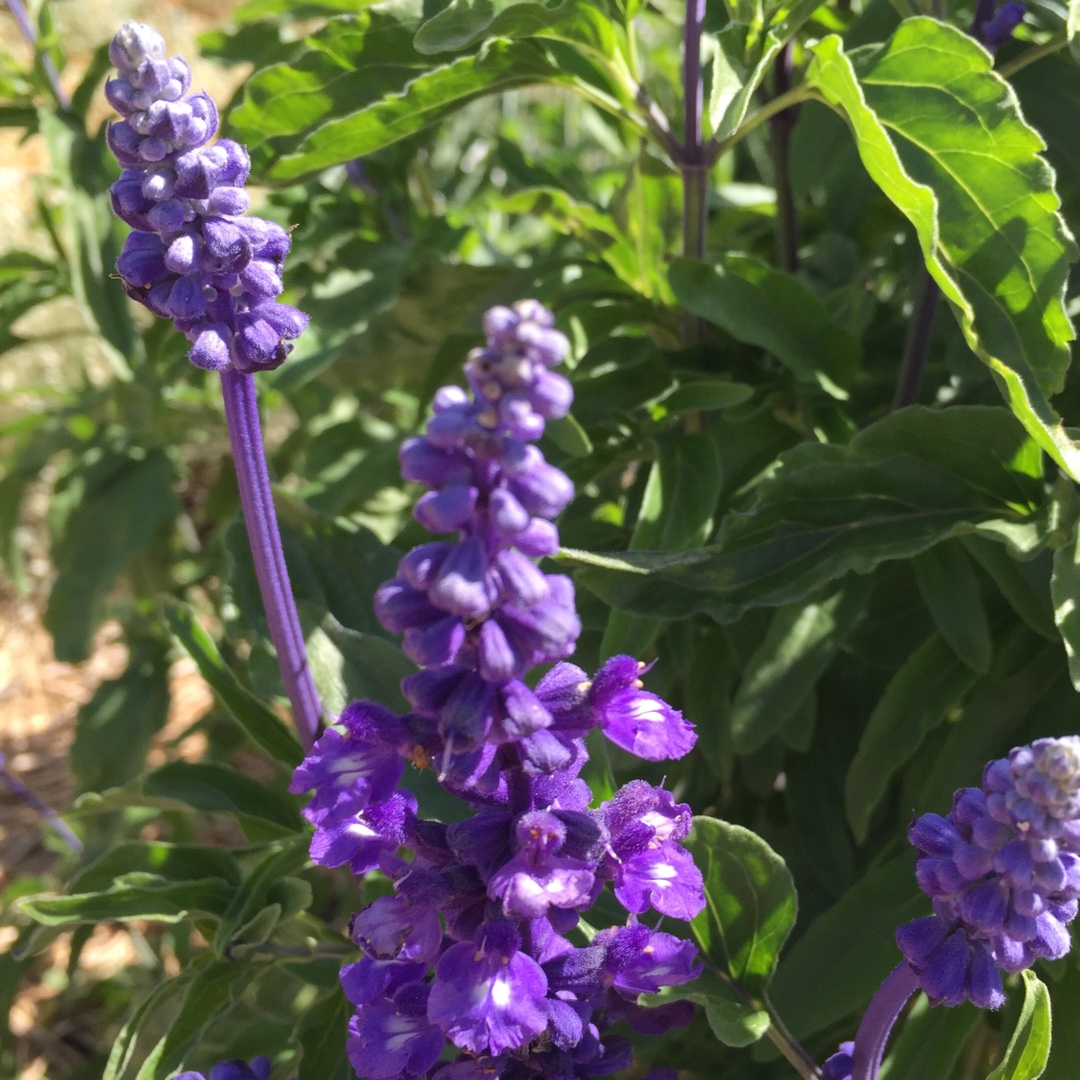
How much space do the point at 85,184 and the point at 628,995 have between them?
1.78 metres

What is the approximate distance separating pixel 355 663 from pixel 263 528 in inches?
14.4

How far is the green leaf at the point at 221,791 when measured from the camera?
1.50 m

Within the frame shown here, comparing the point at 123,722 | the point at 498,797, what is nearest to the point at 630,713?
the point at 498,797

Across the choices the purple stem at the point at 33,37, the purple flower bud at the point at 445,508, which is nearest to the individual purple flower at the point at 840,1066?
the purple flower bud at the point at 445,508

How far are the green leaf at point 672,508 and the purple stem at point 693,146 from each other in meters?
0.27

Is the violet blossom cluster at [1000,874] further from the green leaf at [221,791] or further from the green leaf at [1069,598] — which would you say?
the green leaf at [221,791]

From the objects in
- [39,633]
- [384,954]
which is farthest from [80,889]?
[39,633]

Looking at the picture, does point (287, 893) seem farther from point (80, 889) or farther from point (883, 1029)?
point (883, 1029)

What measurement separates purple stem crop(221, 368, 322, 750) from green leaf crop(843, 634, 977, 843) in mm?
804

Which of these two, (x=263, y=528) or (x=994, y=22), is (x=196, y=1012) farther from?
(x=994, y=22)

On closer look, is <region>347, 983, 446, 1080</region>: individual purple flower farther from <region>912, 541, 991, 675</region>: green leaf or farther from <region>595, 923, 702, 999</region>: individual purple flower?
<region>912, 541, 991, 675</region>: green leaf

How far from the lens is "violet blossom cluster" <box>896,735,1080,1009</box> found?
838mm

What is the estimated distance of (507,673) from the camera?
0.80 metres

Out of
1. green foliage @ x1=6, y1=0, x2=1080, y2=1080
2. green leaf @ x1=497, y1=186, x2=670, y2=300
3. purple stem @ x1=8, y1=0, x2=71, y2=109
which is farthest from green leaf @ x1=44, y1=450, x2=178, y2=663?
green leaf @ x1=497, y1=186, x2=670, y2=300
